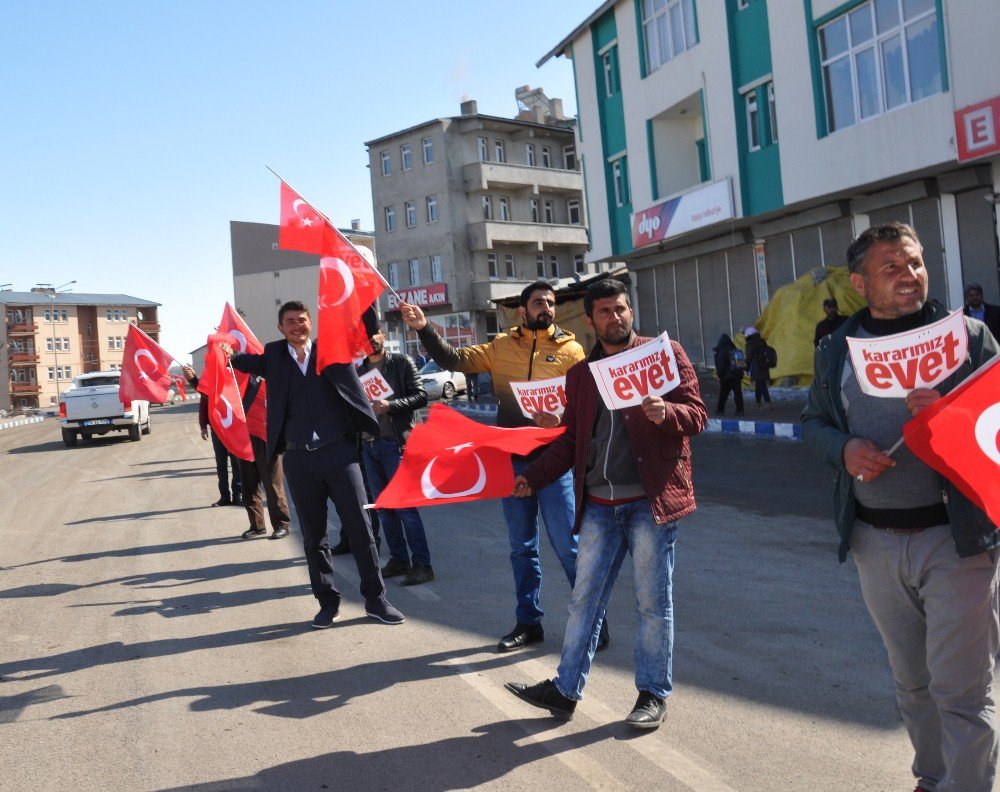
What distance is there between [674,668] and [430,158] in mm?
56926

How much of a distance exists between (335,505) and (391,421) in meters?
1.58

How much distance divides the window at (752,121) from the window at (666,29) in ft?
8.50

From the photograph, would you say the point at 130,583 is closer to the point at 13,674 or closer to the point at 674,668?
the point at 13,674

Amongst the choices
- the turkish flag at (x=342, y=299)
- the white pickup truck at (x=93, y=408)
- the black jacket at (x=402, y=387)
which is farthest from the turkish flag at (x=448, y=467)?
the white pickup truck at (x=93, y=408)

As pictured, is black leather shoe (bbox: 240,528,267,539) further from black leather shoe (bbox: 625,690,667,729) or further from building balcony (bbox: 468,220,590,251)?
building balcony (bbox: 468,220,590,251)

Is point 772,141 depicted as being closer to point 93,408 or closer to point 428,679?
point 93,408

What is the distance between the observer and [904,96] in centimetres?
1994

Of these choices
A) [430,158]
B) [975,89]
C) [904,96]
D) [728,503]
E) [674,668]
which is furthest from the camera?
[430,158]

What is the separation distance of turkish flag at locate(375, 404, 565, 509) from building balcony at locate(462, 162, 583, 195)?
172 ft

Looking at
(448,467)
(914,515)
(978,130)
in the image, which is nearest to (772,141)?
(978,130)

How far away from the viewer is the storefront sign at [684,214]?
25875 mm

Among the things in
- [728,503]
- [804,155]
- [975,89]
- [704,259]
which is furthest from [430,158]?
[728,503]

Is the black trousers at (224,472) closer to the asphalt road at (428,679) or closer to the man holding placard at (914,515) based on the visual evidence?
the asphalt road at (428,679)

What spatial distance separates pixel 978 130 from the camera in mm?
18078
